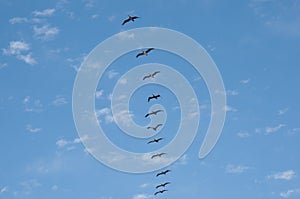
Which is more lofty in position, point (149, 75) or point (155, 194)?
point (149, 75)

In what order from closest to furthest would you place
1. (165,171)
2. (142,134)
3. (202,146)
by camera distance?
(202,146)
(142,134)
(165,171)

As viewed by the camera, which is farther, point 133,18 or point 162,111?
point 162,111

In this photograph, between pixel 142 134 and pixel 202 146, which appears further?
pixel 142 134

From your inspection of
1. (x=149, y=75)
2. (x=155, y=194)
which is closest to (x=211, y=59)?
(x=149, y=75)

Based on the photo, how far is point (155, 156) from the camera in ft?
491

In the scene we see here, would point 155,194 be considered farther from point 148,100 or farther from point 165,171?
point 148,100

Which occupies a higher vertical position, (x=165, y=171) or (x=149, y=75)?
(x=149, y=75)

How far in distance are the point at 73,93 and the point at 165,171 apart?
35290 mm

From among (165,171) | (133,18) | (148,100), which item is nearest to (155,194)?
(165,171)

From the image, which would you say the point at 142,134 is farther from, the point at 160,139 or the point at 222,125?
the point at 222,125

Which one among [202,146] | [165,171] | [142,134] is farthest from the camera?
[165,171]

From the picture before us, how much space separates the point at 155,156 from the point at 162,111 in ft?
43.7

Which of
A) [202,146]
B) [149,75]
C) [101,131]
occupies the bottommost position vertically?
[202,146]

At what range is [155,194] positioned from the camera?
164125mm
